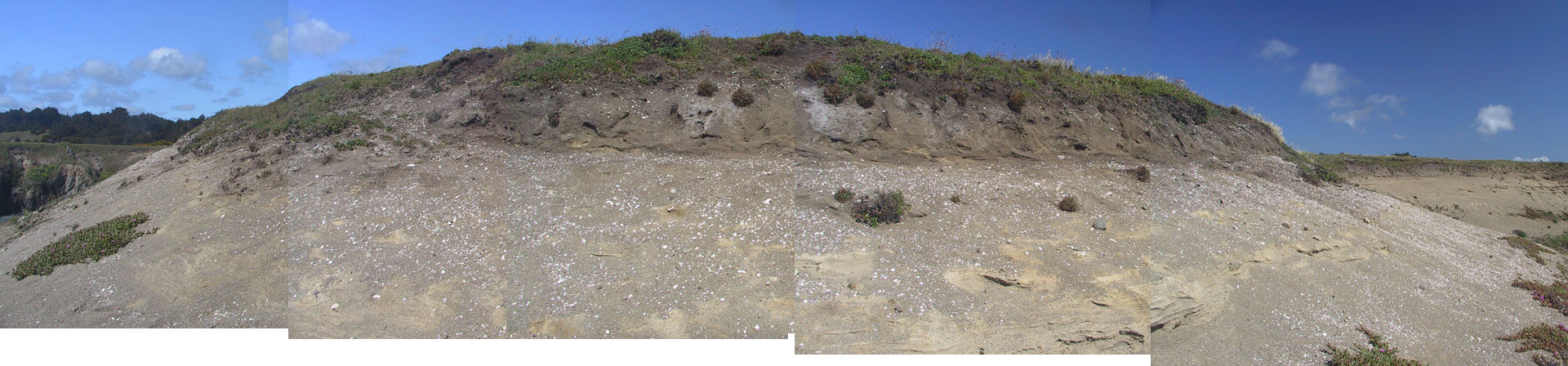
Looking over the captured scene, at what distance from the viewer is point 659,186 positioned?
11234mm

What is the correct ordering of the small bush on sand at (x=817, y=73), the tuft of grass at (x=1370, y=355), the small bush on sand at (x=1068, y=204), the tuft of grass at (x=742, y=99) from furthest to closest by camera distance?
the small bush on sand at (x=817, y=73), the tuft of grass at (x=742, y=99), the small bush on sand at (x=1068, y=204), the tuft of grass at (x=1370, y=355)

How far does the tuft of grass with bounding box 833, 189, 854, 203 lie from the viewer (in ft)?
34.6

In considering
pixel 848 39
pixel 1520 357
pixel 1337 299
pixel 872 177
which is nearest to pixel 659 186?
pixel 872 177

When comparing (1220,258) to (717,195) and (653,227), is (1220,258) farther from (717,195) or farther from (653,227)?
(653,227)

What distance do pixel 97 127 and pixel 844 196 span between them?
30.1m

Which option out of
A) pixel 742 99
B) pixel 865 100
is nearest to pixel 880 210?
pixel 865 100

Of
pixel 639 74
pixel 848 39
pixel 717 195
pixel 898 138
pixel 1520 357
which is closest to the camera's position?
pixel 1520 357

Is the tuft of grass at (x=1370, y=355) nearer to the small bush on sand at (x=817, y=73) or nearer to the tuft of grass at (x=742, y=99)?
the small bush on sand at (x=817, y=73)

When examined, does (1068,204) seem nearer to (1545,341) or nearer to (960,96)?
(960,96)

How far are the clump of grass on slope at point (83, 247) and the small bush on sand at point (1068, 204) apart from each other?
1636 cm

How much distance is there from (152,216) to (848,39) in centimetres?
1574

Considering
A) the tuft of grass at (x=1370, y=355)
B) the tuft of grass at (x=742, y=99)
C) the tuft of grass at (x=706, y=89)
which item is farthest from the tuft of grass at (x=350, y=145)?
the tuft of grass at (x=1370, y=355)

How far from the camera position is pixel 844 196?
10547 millimetres

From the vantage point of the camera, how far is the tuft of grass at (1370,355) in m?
7.61
